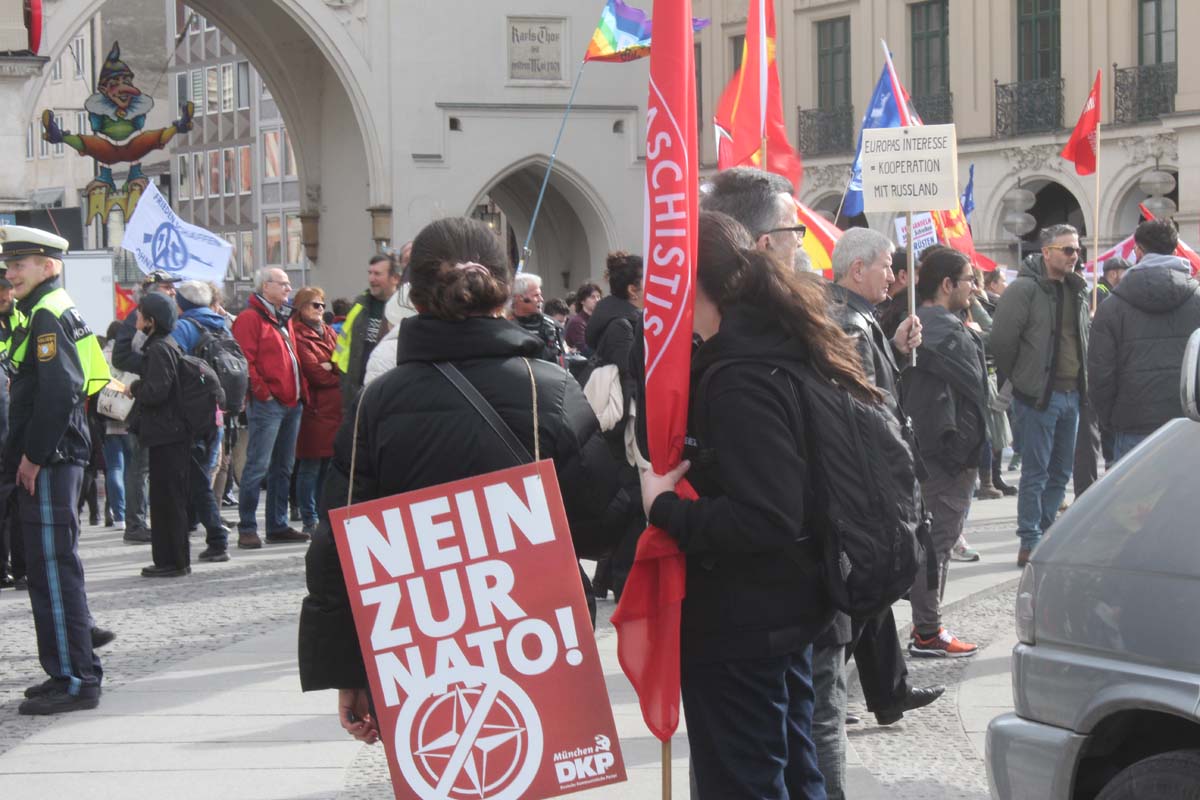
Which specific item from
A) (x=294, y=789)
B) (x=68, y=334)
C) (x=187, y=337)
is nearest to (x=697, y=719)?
(x=294, y=789)

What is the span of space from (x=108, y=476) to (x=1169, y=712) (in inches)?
490

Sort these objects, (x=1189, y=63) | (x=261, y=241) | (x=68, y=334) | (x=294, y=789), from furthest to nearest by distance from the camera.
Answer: (x=261, y=241), (x=1189, y=63), (x=68, y=334), (x=294, y=789)

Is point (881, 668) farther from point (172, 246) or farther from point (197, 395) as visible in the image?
point (172, 246)

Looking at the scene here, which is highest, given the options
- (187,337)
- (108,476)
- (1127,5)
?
(1127,5)

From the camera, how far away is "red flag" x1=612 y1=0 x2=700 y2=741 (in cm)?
384

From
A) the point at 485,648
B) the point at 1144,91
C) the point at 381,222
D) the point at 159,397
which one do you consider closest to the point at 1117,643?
the point at 485,648

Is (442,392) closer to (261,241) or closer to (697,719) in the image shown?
(697,719)

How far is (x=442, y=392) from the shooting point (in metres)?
3.94

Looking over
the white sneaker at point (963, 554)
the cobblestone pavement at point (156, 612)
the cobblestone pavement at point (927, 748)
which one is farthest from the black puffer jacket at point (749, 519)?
the white sneaker at point (963, 554)

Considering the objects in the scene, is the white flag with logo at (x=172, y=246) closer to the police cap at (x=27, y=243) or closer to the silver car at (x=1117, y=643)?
the police cap at (x=27, y=243)

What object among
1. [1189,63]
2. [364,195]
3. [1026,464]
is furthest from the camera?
[1189,63]

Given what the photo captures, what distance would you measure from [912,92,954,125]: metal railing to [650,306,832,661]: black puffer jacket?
1234 inches

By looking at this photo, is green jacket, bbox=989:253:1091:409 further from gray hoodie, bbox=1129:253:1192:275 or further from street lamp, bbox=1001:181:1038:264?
street lamp, bbox=1001:181:1038:264

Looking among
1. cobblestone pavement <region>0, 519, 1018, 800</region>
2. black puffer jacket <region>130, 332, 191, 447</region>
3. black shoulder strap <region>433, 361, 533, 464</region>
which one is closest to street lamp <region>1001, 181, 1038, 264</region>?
cobblestone pavement <region>0, 519, 1018, 800</region>
